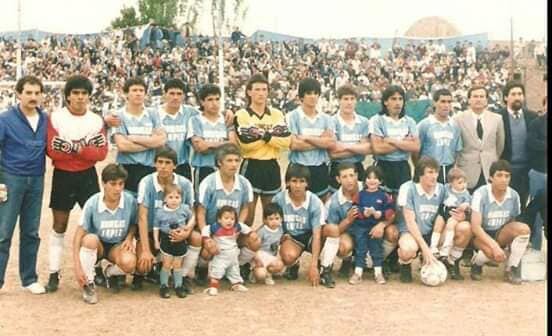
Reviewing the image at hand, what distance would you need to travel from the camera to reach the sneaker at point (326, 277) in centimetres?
605

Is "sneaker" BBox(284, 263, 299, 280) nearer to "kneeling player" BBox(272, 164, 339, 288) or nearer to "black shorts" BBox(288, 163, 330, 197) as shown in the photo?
"kneeling player" BBox(272, 164, 339, 288)

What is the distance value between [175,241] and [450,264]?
2383mm

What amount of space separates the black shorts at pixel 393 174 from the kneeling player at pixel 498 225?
699 mm

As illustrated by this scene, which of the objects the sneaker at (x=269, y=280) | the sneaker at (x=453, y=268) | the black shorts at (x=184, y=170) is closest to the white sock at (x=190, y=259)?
the sneaker at (x=269, y=280)

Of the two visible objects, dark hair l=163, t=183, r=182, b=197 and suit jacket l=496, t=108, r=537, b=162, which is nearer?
dark hair l=163, t=183, r=182, b=197

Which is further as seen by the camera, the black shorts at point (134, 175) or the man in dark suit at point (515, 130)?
the man in dark suit at point (515, 130)

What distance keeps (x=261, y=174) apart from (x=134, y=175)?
1.11m

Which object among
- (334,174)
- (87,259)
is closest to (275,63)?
(334,174)

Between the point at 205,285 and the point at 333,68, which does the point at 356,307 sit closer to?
the point at 205,285

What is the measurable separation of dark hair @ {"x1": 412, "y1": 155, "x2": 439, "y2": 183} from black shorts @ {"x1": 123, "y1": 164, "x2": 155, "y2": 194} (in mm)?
2359

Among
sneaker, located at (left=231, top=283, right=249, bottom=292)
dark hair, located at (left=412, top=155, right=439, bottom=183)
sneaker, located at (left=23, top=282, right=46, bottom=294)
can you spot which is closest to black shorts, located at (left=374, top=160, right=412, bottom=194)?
dark hair, located at (left=412, top=155, right=439, bottom=183)

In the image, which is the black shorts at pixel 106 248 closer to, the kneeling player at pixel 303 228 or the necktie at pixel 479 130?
the kneeling player at pixel 303 228

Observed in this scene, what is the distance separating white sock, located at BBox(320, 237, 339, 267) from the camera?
6.14 m

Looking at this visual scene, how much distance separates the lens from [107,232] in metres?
5.74
